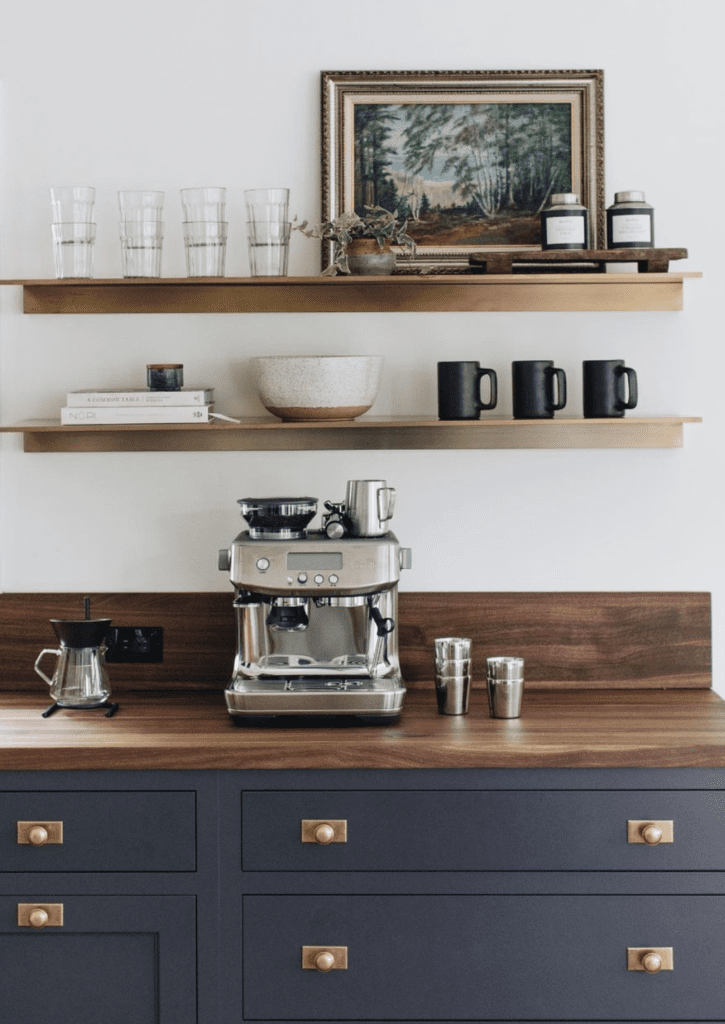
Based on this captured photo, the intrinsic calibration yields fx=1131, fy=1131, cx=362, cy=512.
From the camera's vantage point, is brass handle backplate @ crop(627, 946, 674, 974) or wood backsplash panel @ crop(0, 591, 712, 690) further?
wood backsplash panel @ crop(0, 591, 712, 690)

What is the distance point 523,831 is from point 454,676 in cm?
38

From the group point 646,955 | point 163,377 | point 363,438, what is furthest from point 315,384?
point 646,955

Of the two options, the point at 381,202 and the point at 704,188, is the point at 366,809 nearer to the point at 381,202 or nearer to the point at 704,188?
the point at 381,202

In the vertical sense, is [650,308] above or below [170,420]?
above

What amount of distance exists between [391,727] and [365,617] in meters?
0.24

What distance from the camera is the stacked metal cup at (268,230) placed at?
2518 mm

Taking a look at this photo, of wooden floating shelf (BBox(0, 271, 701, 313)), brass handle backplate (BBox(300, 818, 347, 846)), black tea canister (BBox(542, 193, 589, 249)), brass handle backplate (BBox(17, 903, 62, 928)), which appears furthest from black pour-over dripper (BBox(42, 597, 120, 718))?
black tea canister (BBox(542, 193, 589, 249))

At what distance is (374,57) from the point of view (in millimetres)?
2682

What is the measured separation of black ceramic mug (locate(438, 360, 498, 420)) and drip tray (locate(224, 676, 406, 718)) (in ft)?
2.16

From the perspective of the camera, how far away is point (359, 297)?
8.78ft

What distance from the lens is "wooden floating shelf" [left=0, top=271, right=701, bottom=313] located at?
2.67 meters

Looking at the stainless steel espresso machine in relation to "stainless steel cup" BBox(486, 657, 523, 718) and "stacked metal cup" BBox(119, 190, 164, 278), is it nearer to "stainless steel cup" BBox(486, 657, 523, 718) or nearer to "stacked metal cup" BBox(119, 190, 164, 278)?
"stainless steel cup" BBox(486, 657, 523, 718)

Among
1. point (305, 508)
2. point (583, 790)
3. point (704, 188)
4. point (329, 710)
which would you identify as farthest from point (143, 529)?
point (704, 188)

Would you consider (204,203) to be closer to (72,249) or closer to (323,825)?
(72,249)
